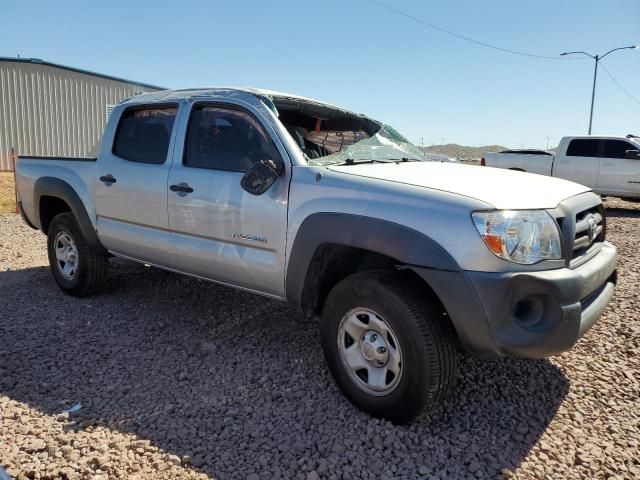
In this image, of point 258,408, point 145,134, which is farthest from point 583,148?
point 258,408

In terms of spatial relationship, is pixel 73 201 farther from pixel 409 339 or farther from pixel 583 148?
pixel 583 148

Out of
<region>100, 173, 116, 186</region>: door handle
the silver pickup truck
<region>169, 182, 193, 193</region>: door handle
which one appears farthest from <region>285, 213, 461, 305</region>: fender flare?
<region>100, 173, 116, 186</region>: door handle

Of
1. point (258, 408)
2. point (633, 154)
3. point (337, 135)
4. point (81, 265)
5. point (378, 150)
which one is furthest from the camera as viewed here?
point (633, 154)

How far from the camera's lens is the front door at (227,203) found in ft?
11.0

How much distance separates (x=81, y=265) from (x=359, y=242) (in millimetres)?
3272

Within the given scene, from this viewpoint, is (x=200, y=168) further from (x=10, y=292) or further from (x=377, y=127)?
(x=10, y=292)

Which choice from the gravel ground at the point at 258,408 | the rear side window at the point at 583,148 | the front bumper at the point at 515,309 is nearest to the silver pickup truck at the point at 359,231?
the front bumper at the point at 515,309

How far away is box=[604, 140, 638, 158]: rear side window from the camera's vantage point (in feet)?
43.0

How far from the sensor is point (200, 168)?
12.5ft

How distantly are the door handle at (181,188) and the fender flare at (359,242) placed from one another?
1.07 metres

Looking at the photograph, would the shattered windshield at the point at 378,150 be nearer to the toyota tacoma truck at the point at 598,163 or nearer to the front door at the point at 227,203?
the front door at the point at 227,203

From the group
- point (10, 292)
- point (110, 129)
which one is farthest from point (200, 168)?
point (10, 292)

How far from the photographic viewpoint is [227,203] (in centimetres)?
354

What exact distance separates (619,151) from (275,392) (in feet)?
42.9
